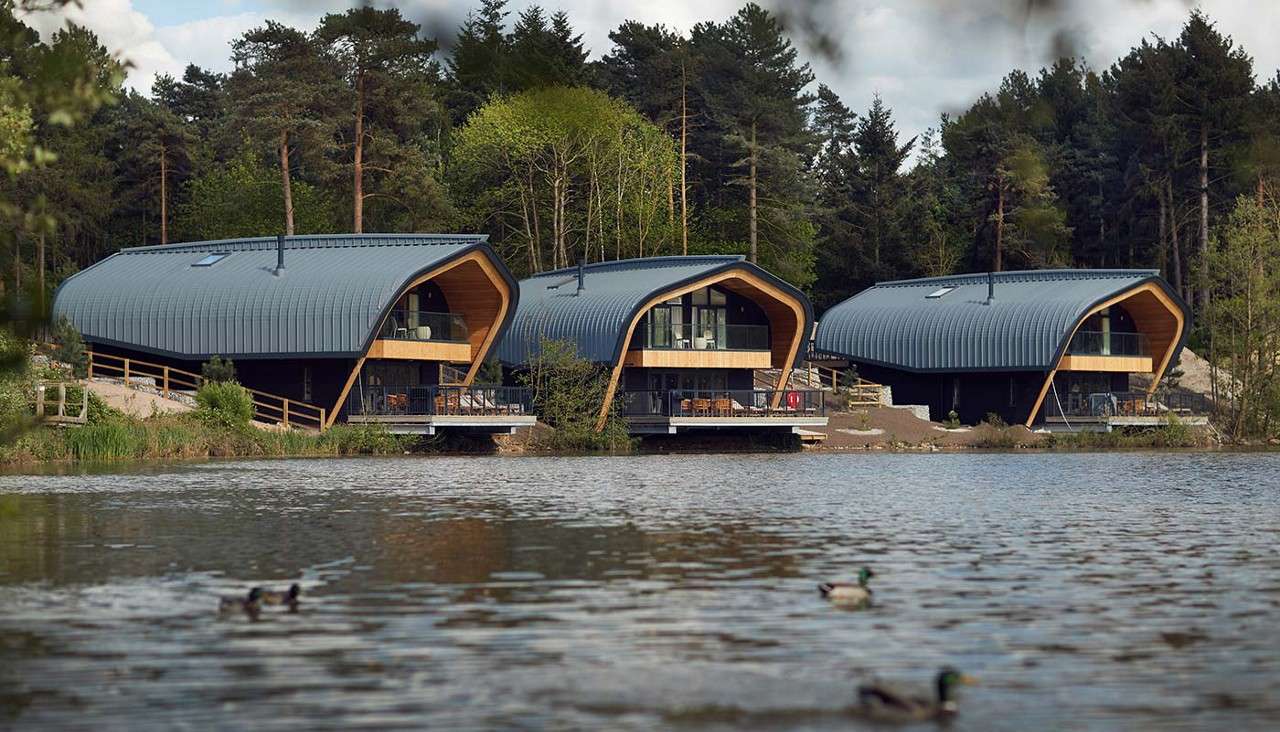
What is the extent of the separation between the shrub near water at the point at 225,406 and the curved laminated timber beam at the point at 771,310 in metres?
13.8

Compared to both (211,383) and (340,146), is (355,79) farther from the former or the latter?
(211,383)

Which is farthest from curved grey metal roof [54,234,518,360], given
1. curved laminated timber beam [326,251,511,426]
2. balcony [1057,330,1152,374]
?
balcony [1057,330,1152,374]

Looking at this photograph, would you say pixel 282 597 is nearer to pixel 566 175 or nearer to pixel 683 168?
pixel 566 175

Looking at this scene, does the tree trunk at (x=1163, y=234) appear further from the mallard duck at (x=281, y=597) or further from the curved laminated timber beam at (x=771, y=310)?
the mallard duck at (x=281, y=597)

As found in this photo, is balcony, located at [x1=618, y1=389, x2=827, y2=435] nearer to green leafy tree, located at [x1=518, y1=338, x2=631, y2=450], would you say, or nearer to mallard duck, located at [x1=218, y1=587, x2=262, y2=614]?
green leafy tree, located at [x1=518, y1=338, x2=631, y2=450]

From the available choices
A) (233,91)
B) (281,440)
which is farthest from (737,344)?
(233,91)

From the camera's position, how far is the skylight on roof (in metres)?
63.4

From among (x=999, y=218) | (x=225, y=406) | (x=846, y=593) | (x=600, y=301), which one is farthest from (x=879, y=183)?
(x=846, y=593)

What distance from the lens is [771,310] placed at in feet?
226

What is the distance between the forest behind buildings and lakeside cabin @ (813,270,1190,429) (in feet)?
11.7

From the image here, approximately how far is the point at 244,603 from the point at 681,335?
Answer: 50083 mm

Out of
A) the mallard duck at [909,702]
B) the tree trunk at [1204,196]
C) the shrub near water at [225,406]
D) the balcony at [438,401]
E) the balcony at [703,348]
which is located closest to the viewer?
the mallard duck at [909,702]

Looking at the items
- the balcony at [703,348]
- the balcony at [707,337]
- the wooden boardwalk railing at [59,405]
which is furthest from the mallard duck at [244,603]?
the balcony at [707,337]

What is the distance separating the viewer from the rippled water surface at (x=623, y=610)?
41.3 ft
